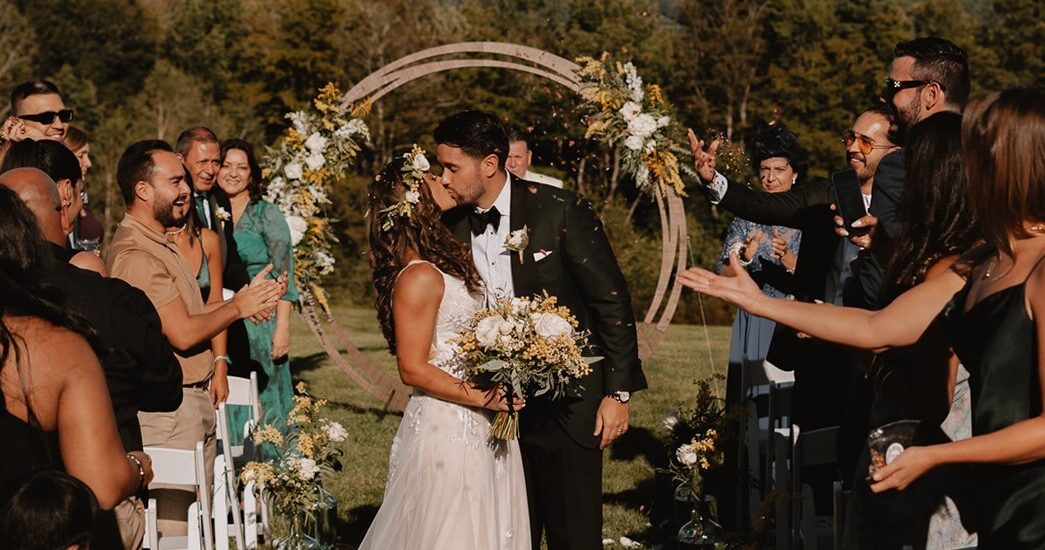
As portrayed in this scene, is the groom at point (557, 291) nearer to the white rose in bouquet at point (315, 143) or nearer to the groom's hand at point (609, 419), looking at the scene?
the groom's hand at point (609, 419)

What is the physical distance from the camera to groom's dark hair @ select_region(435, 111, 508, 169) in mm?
5145

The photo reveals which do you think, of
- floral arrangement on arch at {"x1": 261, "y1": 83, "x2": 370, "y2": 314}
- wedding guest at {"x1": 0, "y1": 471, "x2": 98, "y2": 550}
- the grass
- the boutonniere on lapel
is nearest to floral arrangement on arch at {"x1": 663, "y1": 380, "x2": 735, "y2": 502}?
the grass

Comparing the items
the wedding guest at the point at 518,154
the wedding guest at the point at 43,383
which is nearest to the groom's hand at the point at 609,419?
the wedding guest at the point at 43,383

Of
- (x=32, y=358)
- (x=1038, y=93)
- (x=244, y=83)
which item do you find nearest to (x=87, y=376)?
(x=32, y=358)

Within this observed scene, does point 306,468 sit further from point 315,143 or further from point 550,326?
point 315,143

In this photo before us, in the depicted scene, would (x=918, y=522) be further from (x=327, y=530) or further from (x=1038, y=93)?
(x=327, y=530)

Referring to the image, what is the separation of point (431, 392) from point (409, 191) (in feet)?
2.70

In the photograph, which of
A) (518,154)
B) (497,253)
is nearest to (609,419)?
(497,253)

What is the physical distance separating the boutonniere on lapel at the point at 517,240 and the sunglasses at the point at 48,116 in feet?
11.6

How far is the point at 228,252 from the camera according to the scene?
8453 mm

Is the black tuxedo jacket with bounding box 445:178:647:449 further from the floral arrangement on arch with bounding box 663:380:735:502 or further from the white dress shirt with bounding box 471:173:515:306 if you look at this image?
the floral arrangement on arch with bounding box 663:380:735:502

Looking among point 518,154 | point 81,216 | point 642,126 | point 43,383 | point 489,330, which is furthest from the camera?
point 642,126

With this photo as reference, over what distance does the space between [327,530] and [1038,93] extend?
14.9ft

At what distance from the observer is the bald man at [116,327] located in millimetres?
3734
